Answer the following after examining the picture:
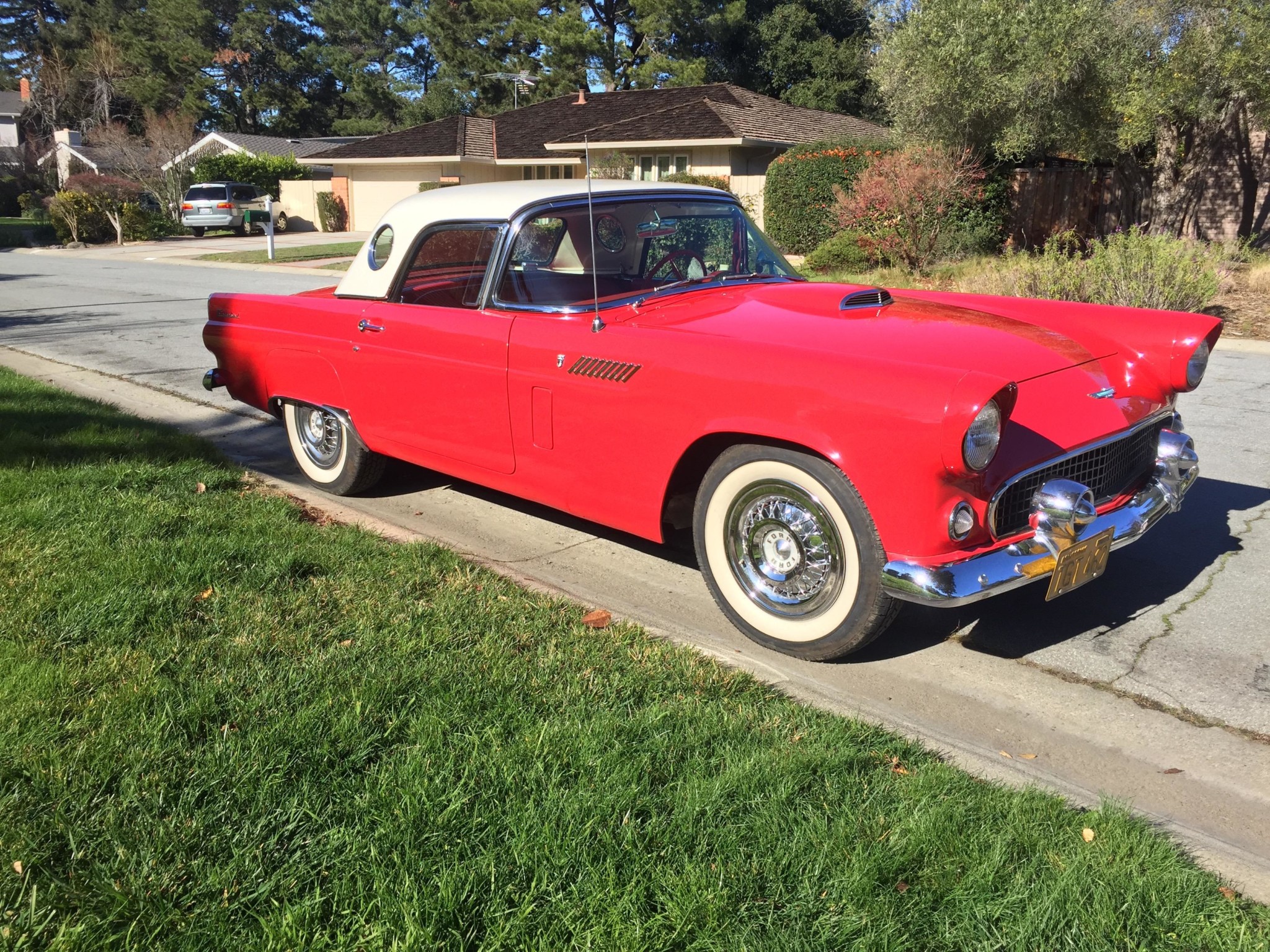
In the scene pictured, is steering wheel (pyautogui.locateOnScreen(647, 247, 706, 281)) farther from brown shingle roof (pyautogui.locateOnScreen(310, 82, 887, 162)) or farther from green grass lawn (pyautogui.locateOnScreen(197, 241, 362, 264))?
green grass lawn (pyautogui.locateOnScreen(197, 241, 362, 264))

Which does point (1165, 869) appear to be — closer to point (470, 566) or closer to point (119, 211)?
point (470, 566)

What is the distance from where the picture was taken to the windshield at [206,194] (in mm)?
37688

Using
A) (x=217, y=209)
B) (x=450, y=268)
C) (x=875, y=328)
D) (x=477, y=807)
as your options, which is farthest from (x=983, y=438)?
(x=217, y=209)

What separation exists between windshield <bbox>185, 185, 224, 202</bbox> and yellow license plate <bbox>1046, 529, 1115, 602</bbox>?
39.6 m

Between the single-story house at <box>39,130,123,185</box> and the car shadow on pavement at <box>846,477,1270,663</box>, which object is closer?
the car shadow on pavement at <box>846,477,1270,663</box>

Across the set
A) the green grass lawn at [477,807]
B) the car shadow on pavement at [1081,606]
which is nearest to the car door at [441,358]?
the green grass lawn at [477,807]

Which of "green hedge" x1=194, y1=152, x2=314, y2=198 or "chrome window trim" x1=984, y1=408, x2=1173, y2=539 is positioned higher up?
"green hedge" x1=194, y1=152, x2=314, y2=198

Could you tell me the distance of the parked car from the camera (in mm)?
37375

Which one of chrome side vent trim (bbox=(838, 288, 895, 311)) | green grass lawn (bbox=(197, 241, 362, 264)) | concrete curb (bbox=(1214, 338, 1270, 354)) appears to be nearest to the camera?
chrome side vent trim (bbox=(838, 288, 895, 311))

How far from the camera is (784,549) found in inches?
145

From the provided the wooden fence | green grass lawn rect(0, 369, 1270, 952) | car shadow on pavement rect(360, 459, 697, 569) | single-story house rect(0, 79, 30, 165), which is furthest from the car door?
single-story house rect(0, 79, 30, 165)

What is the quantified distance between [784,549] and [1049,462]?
964 mm

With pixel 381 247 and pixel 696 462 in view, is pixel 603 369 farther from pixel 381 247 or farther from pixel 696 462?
pixel 381 247

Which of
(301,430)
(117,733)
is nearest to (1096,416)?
(117,733)
